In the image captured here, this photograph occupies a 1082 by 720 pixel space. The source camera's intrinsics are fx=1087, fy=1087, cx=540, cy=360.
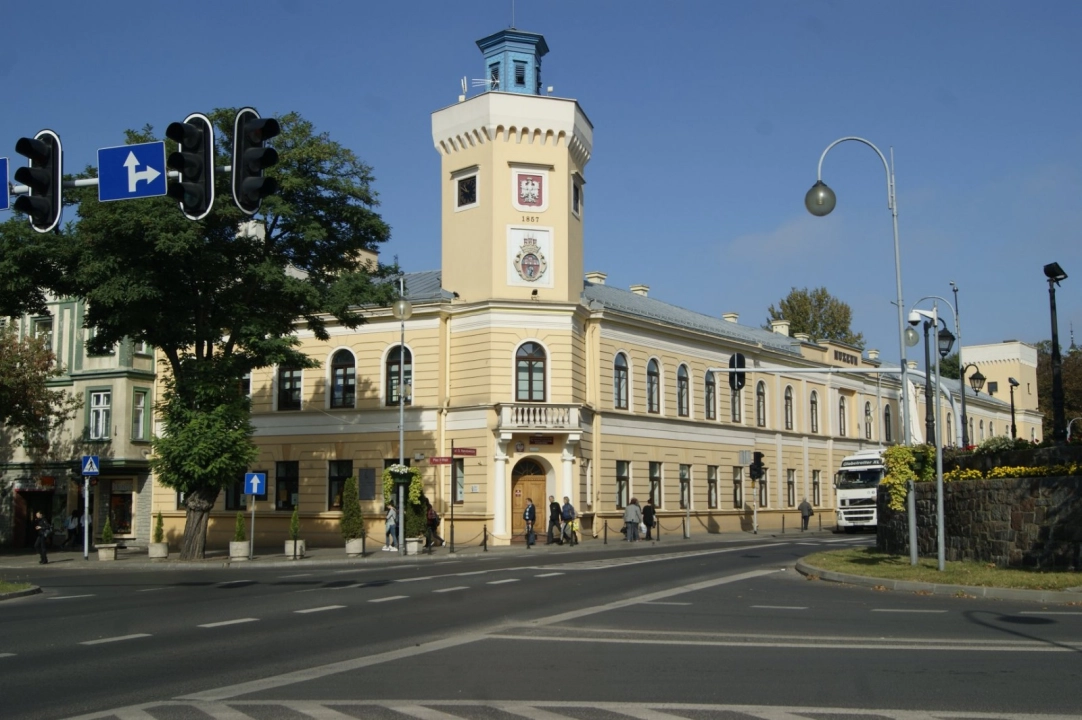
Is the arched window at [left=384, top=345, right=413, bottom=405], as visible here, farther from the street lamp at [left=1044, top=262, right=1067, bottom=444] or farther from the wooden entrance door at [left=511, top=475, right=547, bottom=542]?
the street lamp at [left=1044, top=262, right=1067, bottom=444]

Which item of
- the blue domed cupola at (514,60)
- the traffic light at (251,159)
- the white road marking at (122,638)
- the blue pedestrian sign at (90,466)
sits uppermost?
the blue domed cupola at (514,60)

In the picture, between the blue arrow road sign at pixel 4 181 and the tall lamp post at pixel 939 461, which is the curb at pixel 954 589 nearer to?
the tall lamp post at pixel 939 461

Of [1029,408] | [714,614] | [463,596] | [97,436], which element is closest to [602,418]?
[97,436]

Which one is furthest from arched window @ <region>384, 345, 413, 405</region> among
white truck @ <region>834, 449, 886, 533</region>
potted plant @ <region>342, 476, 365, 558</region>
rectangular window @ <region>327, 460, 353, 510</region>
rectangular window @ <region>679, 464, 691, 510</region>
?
white truck @ <region>834, 449, 886, 533</region>

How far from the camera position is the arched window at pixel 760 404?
5458 centimetres

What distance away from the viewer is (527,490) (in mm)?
40094

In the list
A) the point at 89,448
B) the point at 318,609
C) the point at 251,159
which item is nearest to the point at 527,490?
the point at 89,448

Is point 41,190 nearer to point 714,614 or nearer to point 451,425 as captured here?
point 714,614

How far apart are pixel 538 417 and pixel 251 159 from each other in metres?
27.9

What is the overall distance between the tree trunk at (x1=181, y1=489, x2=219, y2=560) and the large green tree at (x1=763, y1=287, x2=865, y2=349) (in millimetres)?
51455

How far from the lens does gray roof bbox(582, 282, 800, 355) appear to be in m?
47.8

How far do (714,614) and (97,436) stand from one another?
35820 millimetres

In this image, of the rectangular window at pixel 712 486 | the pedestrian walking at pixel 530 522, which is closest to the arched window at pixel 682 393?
the rectangular window at pixel 712 486

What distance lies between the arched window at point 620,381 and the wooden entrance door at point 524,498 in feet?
18.9
